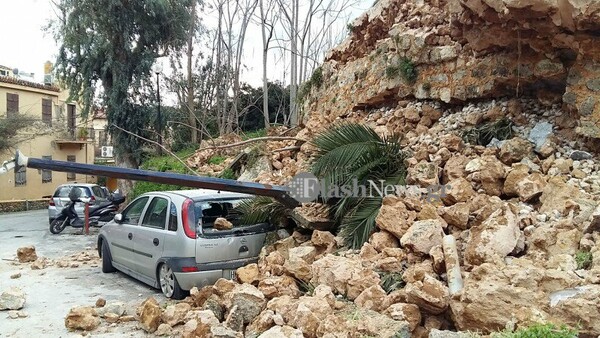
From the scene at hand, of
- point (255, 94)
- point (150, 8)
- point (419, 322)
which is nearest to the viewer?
point (419, 322)

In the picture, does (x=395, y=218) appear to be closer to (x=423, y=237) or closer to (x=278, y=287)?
(x=423, y=237)

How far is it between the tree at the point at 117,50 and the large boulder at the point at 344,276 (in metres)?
15.1

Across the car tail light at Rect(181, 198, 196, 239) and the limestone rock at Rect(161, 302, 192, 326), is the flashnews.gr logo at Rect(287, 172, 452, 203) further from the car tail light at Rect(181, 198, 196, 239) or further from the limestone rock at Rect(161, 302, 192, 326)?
the limestone rock at Rect(161, 302, 192, 326)

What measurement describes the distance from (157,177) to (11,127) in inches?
925

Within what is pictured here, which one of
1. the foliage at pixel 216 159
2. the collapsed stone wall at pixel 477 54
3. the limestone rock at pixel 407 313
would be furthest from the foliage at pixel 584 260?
the foliage at pixel 216 159

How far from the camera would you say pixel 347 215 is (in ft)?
19.2

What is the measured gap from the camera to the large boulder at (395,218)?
491 cm

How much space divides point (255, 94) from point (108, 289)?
20411mm

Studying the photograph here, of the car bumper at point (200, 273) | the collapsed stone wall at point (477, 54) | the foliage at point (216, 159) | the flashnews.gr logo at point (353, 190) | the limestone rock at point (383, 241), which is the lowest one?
the car bumper at point (200, 273)

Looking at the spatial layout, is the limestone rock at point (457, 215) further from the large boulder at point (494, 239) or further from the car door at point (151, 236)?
the car door at point (151, 236)

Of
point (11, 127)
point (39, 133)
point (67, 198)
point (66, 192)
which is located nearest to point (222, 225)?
point (67, 198)

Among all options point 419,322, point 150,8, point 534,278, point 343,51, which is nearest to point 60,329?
point 419,322

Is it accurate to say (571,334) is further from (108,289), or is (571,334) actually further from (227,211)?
(108,289)

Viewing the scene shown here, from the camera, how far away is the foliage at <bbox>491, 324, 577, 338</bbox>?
2.82 meters
